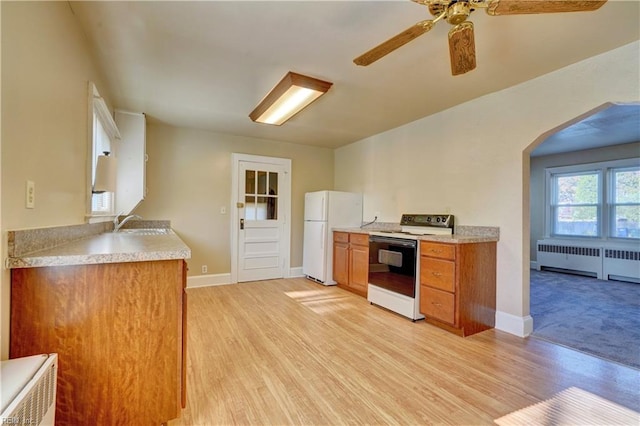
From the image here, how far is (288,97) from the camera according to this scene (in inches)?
116

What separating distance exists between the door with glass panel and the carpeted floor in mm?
3576

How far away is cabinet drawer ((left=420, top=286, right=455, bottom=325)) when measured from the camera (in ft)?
8.99

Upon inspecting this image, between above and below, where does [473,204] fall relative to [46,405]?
above

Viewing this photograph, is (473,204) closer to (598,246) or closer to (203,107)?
(203,107)

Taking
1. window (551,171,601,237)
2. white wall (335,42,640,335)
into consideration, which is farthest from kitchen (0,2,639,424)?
window (551,171,601,237)

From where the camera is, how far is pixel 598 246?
17.1 ft

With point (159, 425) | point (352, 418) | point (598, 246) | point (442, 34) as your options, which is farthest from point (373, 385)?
point (598, 246)

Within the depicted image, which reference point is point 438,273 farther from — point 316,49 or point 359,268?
point 316,49

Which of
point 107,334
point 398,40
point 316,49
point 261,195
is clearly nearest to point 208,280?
point 261,195

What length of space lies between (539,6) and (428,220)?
2.46m

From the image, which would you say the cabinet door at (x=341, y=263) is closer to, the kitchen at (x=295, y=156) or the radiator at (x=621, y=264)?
the kitchen at (x=295, y=156)

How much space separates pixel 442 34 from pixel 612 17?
1018 mm

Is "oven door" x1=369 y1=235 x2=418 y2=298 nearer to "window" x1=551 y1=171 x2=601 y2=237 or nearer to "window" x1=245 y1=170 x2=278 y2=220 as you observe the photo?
"window" x1=245 y1=170 x2=278 y2=220

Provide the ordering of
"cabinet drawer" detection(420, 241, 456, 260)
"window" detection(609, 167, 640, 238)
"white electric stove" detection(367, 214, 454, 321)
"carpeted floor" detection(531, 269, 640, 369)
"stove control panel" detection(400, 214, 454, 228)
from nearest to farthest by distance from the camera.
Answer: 1. "carpeted floor" detection(531, 269, 640, 369)
2. "cabinet drawer" detection(420, 241, 456, 260)
3. "white electric stove" detection(367, 214, 454, 321)
4. "stove control panel" detection(400, 214, 454, 228)
5. "window" detection(609, 167, 640, 238)
